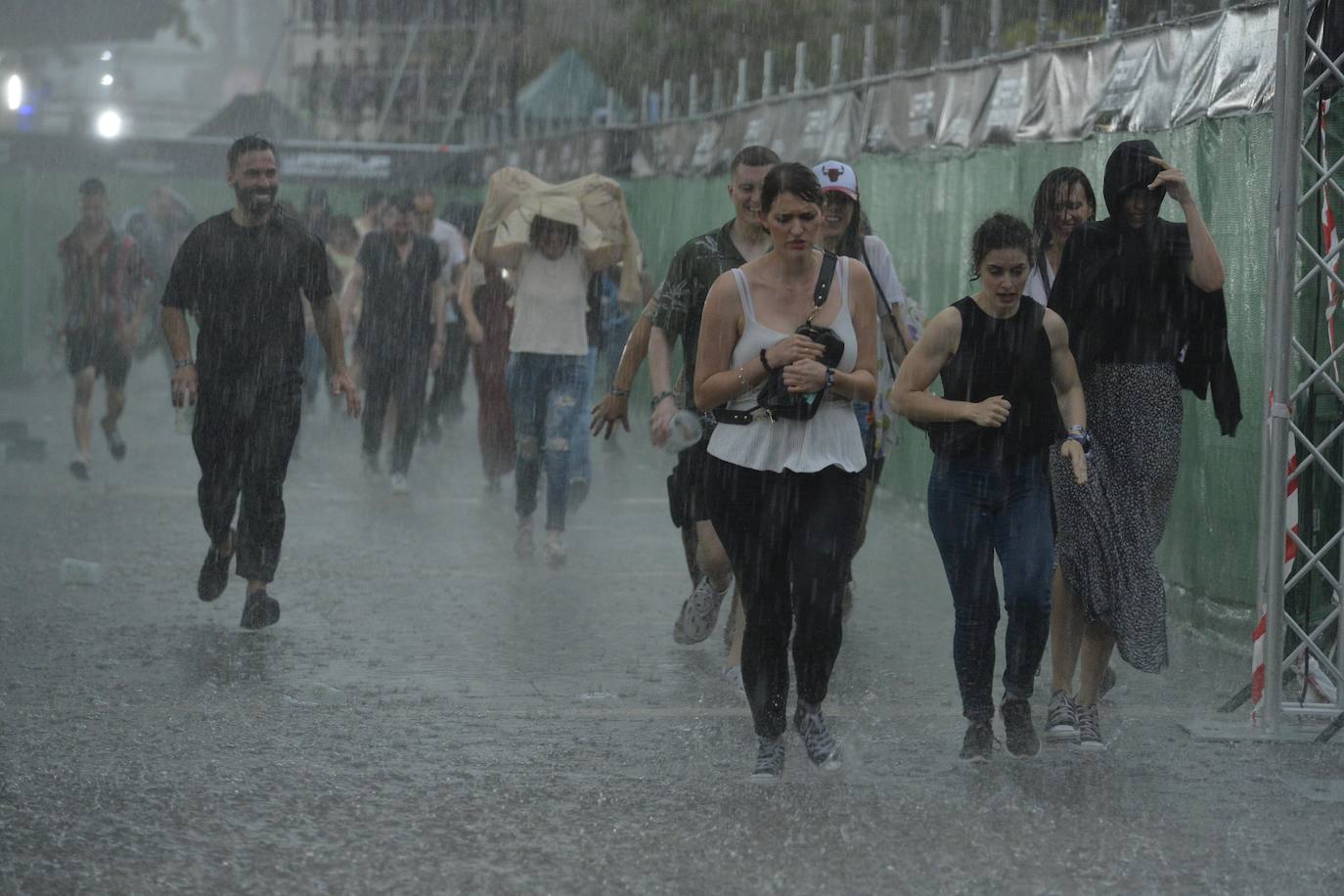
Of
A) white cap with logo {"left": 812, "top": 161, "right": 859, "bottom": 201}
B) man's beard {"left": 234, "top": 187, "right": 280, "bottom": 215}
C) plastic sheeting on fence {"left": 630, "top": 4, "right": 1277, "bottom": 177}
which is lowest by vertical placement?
man's beard {"left": 234, "top": 187, "right": 280, "bottom": 215}

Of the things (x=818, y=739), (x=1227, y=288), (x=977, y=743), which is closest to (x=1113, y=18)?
(x=1227, y=288)

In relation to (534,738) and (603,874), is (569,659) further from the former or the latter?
(603,874)

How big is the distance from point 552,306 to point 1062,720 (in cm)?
507

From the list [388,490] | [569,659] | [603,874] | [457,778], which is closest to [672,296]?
[569,659]

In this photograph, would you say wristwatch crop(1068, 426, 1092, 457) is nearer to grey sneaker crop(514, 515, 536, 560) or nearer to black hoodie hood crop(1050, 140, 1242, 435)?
black hoodie hood crop(1050, 140, 1242, 435)

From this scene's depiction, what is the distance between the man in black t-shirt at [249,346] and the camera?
8898 millimetres

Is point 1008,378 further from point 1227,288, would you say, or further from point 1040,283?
point 1227,288

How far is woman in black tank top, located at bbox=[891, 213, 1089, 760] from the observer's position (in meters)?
6.57

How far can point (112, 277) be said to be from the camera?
14.9 meters

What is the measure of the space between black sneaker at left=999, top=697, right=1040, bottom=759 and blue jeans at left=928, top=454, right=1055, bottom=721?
0.03 m

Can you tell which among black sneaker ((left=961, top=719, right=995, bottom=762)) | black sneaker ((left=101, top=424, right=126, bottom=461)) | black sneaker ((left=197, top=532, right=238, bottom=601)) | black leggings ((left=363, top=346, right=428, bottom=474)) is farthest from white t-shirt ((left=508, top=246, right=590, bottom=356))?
black sneaker ((left=101, top=424, right=126, bottom=461))

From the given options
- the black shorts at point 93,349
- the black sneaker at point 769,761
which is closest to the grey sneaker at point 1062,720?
the black sneaker at point 769,761

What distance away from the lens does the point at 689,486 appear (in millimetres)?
7801

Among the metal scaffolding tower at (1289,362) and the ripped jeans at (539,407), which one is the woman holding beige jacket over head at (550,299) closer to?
the ripped jeans at (539,407)
